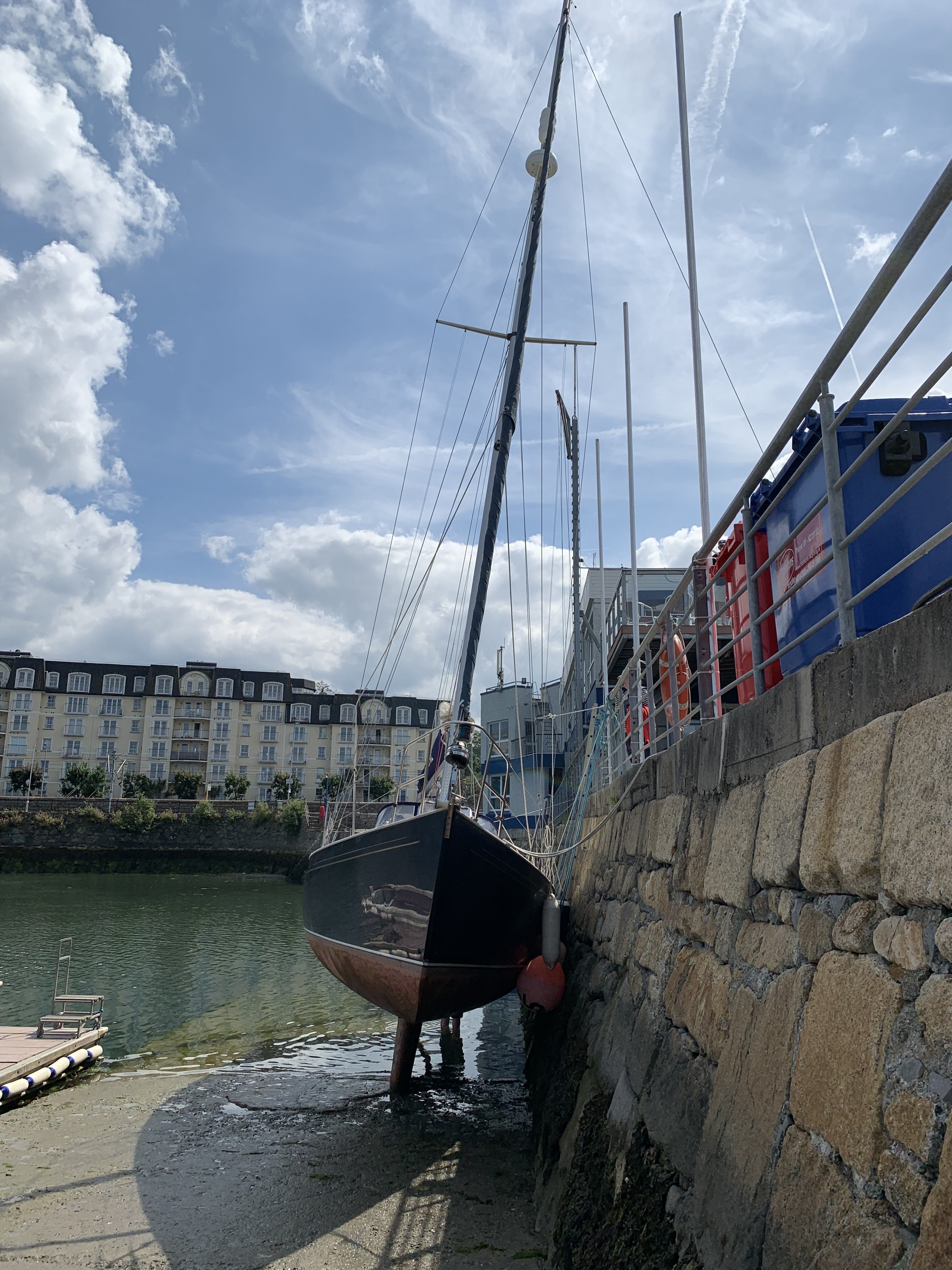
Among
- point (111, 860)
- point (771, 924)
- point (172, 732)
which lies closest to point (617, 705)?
point (771, 924)

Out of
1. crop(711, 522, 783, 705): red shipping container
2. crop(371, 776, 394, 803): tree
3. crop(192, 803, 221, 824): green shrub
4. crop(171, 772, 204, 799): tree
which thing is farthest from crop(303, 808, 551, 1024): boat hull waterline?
crop(171, 772, 204, 799): tree

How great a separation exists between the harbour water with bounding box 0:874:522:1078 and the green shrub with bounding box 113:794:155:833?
20.8 meters

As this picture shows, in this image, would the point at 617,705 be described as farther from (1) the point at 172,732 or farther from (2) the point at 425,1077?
(1) the point at 172,732

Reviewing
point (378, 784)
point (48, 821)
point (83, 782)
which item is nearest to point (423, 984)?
point (48, 821)

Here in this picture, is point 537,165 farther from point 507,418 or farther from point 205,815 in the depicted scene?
point 205,815

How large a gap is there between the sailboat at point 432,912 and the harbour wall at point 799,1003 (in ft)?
8.41

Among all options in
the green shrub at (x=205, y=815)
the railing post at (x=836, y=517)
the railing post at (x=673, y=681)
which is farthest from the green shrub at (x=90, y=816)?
the railing post at (x=836, y=517)

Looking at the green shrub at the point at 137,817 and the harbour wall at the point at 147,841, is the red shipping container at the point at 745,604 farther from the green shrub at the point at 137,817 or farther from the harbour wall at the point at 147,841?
the green shrub at the point at 137,817

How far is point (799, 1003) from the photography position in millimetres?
2779

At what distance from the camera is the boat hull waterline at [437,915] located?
7.38 m

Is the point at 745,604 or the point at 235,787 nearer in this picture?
the point at 745,604

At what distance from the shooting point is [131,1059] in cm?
1090

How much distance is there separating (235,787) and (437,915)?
61.0 m

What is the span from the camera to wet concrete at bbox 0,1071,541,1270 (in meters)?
5.44
